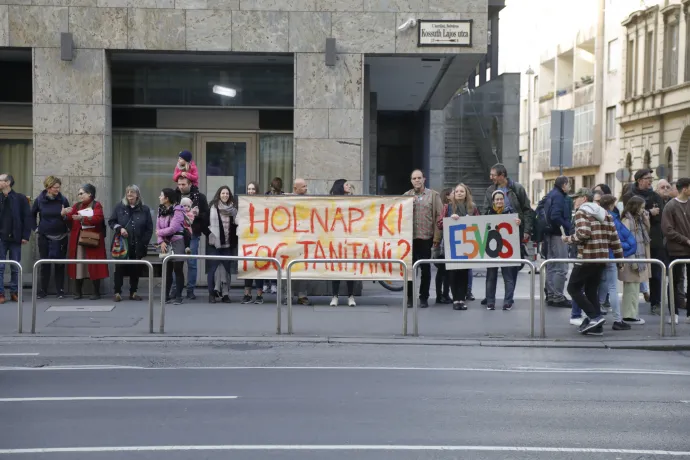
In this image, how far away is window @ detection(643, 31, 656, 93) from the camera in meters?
54.2

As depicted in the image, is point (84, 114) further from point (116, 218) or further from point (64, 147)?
point (116, 218)

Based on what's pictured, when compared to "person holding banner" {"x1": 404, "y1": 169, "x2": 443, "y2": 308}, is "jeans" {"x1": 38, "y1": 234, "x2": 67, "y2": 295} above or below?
below

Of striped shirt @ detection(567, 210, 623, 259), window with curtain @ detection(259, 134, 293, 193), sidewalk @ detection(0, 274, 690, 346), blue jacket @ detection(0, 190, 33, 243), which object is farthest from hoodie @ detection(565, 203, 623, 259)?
blue jacket @ detection(0, 190, 33, 243)

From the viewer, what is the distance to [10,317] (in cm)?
1301

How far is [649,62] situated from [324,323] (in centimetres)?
4615

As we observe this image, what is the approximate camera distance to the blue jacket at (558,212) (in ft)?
48.1

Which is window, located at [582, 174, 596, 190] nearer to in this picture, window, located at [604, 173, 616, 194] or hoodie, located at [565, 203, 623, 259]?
window, located at [604, 173, 616, 194]

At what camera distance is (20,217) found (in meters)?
15.0

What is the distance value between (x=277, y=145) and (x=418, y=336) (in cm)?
601

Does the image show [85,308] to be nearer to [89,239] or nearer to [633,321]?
[89,239]

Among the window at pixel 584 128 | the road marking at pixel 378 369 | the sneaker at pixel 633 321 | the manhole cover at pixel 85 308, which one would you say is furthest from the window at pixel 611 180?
the road marking at pixel 378 369

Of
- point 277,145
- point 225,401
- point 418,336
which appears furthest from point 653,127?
point 225,401

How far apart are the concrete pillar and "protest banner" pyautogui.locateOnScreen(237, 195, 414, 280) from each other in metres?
1.69

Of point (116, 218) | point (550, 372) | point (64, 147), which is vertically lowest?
point (550, 372)
